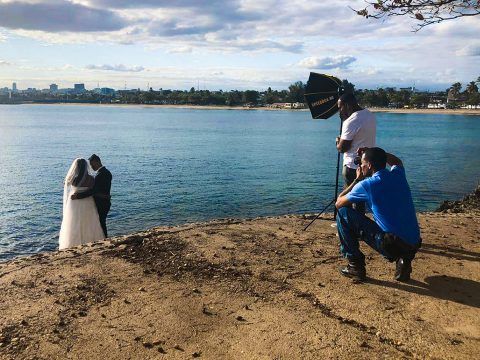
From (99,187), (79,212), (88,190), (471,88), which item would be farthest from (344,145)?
(471,88)

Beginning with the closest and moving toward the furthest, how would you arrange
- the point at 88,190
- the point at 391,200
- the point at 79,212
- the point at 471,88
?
the point at 391,200 < the point at 88,190 < the point at 79,212 < the point at 471,88

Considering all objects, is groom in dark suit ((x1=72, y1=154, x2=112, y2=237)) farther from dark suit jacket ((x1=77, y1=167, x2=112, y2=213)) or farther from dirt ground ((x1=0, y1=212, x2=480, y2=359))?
dirt ground ((x1=0, y1=212, x2=480, y2=359))

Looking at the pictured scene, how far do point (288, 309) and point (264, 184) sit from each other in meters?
19.3

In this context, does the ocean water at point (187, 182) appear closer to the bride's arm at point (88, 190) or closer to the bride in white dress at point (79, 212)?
the bride in white dress at point (79, 212)

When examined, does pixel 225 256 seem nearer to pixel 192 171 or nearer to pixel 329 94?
pixel 329 94

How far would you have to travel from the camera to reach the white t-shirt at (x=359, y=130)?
22.9 ft

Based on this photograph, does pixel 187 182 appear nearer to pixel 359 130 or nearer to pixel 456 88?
pixel 359 130

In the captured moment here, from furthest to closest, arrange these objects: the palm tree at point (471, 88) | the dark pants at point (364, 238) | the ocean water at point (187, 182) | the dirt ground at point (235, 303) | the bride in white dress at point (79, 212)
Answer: the palm tree at point (471, 88)
the ocean water at point (187, 182)
the bride in white dress at point (79, 212)
the dark pants at point (364, 238)
the dirt ground at point (235, 303)

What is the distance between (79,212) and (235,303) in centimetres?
468

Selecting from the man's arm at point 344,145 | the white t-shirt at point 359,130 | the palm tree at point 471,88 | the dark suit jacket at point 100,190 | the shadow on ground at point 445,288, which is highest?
the palm tree at point 471,88

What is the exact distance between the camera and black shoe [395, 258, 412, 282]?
18.9 ft

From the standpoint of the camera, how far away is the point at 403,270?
582 cm

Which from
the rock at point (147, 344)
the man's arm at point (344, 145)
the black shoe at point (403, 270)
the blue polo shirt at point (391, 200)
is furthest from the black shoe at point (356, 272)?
the rock at point (147, 344)

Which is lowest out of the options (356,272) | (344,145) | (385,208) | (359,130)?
(356,272)
